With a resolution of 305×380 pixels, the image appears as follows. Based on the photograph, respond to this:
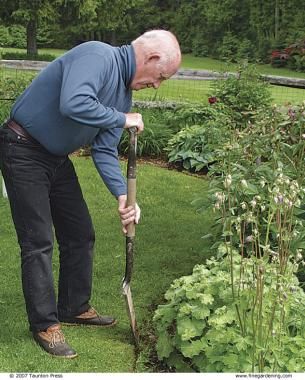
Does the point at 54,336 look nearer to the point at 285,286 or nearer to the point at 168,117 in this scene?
the point at 285,286

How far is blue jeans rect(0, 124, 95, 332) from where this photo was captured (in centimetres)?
338

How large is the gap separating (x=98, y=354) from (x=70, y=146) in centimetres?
112

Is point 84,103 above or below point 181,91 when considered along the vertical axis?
above

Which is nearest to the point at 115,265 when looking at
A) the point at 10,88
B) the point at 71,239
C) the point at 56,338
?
the point at 71,239

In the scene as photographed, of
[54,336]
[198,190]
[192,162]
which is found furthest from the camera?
[192,162]

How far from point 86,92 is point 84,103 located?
50 millimetres

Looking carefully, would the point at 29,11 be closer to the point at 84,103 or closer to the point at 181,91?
the point at 181,91

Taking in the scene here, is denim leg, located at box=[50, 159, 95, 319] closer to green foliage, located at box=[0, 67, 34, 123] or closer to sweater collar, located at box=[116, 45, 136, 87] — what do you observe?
sweater collar, located at box=[116, 45, 136, 87]

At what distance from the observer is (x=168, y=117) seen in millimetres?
9727

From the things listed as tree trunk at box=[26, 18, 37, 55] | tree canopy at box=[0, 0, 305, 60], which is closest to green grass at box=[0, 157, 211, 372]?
tree canopy at box=[0, 0, 305, 60]

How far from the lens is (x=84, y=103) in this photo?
2967mm

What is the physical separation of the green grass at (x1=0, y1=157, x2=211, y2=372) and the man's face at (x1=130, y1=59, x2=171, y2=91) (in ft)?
4.71

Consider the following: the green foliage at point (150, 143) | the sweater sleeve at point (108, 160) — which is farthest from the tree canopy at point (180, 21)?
the sweater sleeve at point (108, 160)

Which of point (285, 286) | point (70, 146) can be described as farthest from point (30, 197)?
point (285, 286)
